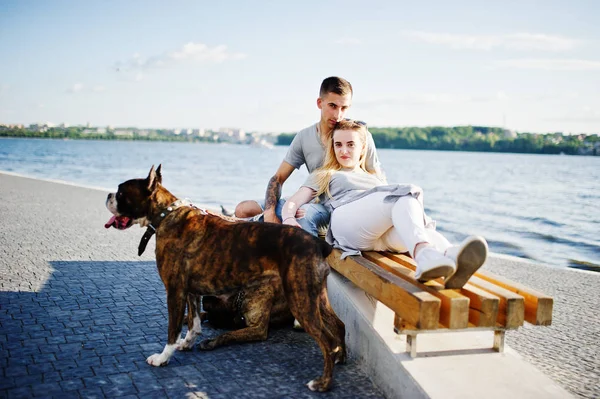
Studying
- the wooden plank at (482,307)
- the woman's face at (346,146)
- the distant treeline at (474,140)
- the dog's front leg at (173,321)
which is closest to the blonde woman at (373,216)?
the woman's face at (346,146)

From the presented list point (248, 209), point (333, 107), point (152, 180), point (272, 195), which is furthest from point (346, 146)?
point (152, 180)

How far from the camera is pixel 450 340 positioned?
13.5ft

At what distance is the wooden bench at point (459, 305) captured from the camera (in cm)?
338

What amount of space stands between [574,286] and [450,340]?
4.58 metres

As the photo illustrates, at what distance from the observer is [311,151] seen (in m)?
6.36

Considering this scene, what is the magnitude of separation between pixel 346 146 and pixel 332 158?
26 cm

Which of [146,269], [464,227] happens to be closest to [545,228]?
[464,227]

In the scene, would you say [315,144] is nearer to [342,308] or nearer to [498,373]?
[342,308]

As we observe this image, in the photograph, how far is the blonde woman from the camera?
11.5 ft

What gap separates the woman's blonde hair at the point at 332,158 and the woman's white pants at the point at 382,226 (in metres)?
0.71

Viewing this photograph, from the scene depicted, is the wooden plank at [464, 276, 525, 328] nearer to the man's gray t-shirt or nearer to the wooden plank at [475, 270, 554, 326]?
the wooden plank at [475, 270, 554, 326]

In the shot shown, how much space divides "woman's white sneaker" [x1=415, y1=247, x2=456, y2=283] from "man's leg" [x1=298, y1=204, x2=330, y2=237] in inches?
80.1

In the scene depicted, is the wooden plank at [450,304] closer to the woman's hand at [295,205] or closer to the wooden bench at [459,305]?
the wooden bench at [459,305]

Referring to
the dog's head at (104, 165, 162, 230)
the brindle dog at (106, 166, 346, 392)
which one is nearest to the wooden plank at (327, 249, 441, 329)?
the brindle dog at (106, 166, 346, 392)
